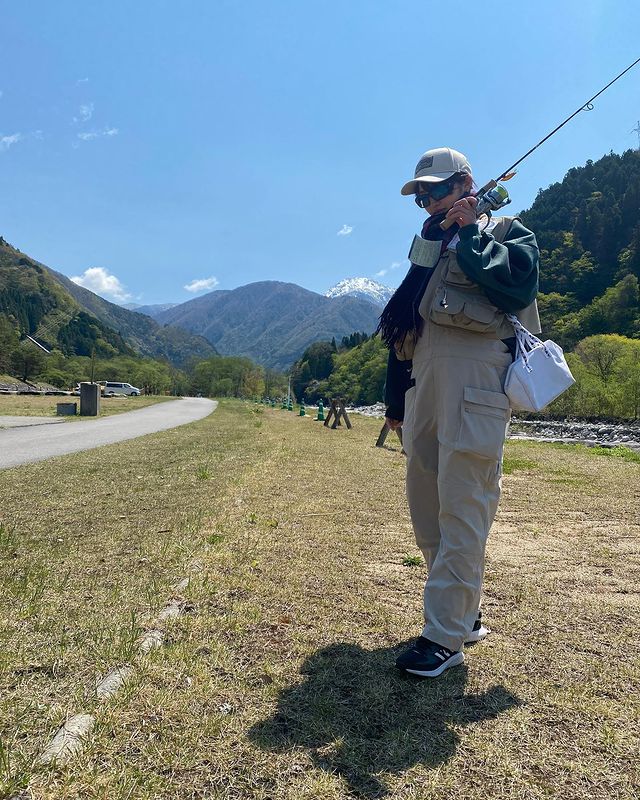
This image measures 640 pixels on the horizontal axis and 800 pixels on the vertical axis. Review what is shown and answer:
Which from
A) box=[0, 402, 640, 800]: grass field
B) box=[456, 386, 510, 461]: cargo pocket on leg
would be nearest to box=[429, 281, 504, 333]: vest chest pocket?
box=[456, 386, 510, 461]: cargo pocket on leg

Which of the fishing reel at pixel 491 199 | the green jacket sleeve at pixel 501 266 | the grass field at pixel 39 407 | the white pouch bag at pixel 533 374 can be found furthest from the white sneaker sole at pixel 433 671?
the grass field at pixel 39 407

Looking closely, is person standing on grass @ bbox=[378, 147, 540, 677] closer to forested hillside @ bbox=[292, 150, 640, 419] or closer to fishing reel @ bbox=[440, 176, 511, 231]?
fishing reel @ bbox=[440, 176, 511, 231]

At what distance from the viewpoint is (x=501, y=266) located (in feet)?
7.84

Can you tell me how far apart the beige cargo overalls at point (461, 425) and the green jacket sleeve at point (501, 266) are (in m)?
0.07

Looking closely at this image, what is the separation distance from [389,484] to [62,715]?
6333 millimetres

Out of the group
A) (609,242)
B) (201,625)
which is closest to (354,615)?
(201,625)

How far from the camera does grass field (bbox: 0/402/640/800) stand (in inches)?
67.5

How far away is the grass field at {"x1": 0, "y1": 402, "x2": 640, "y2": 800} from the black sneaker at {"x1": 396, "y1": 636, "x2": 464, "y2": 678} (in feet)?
0.17

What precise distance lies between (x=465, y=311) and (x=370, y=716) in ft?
5.67

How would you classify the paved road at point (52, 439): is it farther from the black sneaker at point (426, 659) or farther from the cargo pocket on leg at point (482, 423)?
the cargo pocket on leg at point (482, 423)

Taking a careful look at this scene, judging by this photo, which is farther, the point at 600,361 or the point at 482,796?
the point at 600,361

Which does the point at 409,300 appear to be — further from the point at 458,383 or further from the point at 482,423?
the point at 482,423

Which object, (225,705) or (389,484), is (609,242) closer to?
(389,484)

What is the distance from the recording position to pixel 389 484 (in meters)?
7.92
